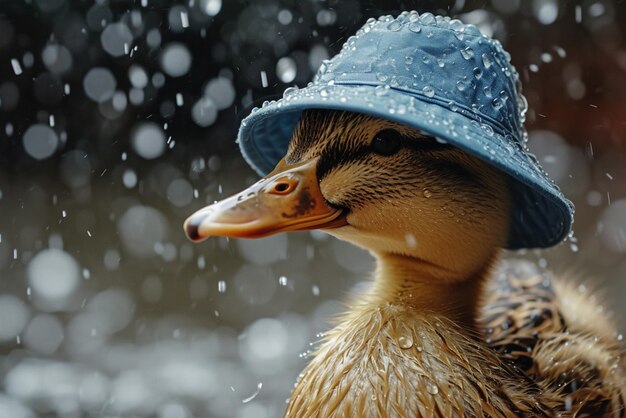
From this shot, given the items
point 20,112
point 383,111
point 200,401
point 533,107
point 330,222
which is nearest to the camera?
point 383,111

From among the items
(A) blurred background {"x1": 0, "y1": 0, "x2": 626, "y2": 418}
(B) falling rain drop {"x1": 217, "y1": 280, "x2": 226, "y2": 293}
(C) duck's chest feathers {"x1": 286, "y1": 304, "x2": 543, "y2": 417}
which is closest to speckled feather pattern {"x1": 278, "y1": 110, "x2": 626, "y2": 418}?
(C) duck's chest feathers {"x1": 286, "y1": 304, "x2": 543, "y2": 417}

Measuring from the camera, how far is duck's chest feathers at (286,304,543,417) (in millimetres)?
765

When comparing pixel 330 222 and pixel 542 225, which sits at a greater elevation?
pixel 330 222

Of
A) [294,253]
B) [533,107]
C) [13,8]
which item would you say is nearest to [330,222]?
[533,107]

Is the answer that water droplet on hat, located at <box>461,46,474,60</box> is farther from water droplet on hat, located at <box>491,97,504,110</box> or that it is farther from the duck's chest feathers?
the duck's chest feathers

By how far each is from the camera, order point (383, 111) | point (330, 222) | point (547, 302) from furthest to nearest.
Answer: point (547, 302) < point (330, 222) < point (383, 111)

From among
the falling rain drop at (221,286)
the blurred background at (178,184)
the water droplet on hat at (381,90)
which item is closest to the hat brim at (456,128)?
the water droplet on hat at (381,90)

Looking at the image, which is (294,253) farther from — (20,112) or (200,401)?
(20,112)

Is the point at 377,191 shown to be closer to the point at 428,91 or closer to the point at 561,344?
the point at 428,91

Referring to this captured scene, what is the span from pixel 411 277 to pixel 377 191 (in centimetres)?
14

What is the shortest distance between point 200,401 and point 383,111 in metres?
1.56

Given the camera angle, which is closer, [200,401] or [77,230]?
[200,401]

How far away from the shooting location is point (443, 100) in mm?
767

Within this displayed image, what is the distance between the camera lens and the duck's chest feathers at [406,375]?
30.1 inches
